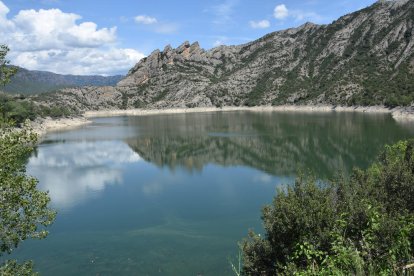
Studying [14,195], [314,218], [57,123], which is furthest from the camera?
[57,123]

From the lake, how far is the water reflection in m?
0.17

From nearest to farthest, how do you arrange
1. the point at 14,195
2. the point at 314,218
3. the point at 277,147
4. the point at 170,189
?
the point at 14,195
the point at 314,218
the point at 170,189
the point at 277,147

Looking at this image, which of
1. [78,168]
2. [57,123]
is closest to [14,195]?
[78,168]

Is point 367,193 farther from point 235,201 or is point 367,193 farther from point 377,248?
point 235,201

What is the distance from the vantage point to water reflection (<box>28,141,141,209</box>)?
4834 cm

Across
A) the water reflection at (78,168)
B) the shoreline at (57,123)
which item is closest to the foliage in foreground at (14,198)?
the water reflection at (78,168)

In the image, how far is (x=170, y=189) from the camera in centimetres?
4909

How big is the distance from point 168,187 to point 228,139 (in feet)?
151

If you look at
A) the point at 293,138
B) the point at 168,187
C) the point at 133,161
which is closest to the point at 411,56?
the point at 293,138

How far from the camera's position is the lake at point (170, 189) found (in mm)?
27828

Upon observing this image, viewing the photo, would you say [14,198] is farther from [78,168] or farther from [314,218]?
[78,168]

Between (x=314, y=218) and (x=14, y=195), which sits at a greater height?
(x=14, y=195)

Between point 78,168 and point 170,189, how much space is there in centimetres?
2436

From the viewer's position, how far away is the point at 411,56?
17850 cm
